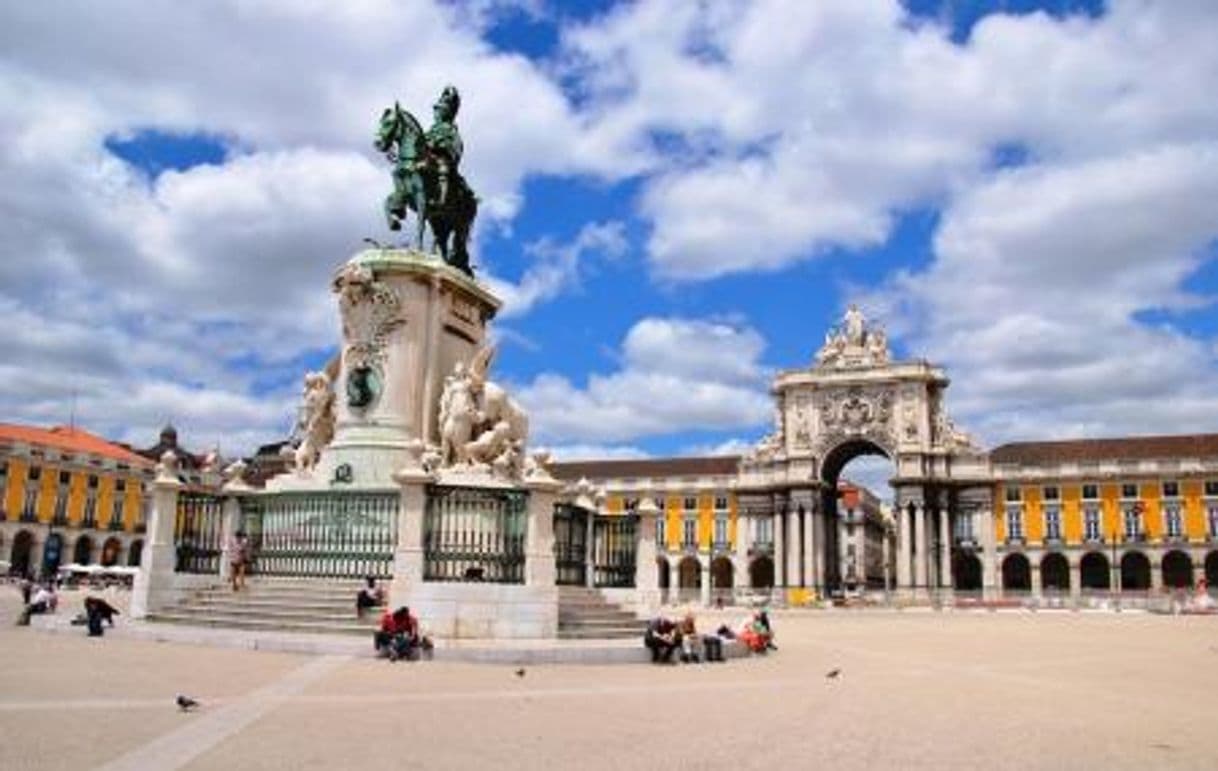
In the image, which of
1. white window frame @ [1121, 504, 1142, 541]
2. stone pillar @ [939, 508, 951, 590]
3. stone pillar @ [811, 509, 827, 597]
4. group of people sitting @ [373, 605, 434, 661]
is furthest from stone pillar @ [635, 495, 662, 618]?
white window frame @ [1121, 504, 1142, 541]

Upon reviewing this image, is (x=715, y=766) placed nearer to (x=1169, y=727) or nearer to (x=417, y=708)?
(x=417, y=708)

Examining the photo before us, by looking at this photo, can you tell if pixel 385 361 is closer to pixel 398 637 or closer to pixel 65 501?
pixel 398 637

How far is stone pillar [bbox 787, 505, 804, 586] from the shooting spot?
266 ft

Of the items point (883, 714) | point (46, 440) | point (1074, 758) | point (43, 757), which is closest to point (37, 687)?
point (43, 757)

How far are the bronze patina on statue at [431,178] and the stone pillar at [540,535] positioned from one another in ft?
18.3

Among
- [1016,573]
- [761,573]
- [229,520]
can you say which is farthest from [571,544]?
[761,573]

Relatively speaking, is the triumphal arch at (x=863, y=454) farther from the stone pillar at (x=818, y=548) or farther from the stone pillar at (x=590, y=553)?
the stone pillar at (x=590, y=553)

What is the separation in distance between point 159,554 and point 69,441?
6788 centimetres

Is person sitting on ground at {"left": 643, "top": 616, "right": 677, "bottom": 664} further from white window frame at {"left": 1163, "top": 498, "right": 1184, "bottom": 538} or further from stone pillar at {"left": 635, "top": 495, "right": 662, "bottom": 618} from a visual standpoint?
white window frame at {"left": 1163, "top": 498, "right": 1184, "bottom": 538}

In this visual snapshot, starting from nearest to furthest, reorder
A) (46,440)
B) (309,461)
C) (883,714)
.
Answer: (883,714) < (309,461) < (46,440)

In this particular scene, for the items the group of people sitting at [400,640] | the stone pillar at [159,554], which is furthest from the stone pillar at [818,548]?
the group of people sitting at [400,640]

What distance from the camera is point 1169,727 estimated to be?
8688mm

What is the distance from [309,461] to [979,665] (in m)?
10.5

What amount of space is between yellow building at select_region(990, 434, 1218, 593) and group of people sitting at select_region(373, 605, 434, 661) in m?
70.5
